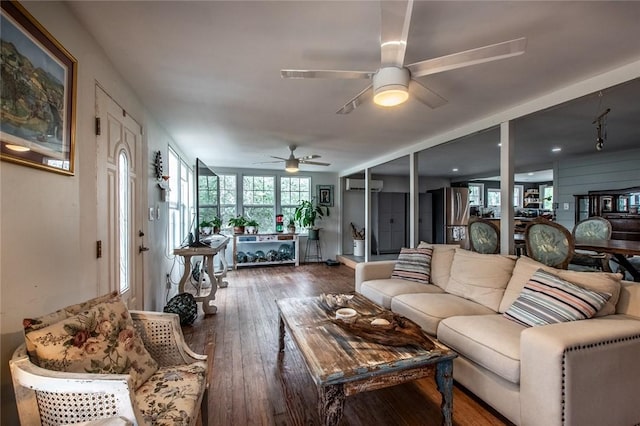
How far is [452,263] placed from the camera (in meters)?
2.96

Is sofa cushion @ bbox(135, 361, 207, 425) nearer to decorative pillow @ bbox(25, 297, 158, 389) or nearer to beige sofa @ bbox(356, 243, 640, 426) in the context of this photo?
decorative pillow @ bbox(25, 297, 158, 389)

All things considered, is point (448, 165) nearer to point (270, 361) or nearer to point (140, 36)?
point (270, 361)

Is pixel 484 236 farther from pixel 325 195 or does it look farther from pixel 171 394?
pixel 325 195

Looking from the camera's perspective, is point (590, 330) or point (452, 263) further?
point (452, 263)

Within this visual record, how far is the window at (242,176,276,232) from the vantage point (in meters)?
6.84

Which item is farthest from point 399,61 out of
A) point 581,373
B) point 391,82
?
point 581,373

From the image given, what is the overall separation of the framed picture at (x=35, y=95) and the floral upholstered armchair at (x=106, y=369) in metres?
0.70

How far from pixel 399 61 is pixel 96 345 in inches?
79.3

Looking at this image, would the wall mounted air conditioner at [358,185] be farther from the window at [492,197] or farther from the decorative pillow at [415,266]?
the window at [492,197]

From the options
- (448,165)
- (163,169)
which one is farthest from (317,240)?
(163,169)

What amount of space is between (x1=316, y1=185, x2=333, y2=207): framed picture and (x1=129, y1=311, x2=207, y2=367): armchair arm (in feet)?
19.5

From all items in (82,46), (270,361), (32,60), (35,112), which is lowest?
(270,361)

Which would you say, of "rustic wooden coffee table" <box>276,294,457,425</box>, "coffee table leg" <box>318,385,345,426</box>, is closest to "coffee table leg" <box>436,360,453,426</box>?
"rustic wooden coffee table" <box>276,294,457,425</box>

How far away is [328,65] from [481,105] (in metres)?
1.72
